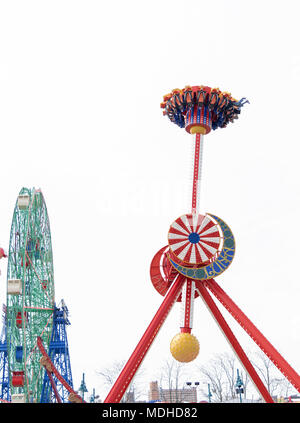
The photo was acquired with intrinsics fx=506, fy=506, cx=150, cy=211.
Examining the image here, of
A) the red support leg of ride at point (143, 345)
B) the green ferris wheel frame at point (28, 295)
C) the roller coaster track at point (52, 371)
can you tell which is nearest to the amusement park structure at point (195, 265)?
the red support leg of ride at point (143, 345)

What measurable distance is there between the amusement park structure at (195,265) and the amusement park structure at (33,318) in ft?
32.6

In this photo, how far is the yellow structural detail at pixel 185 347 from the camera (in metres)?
20.9

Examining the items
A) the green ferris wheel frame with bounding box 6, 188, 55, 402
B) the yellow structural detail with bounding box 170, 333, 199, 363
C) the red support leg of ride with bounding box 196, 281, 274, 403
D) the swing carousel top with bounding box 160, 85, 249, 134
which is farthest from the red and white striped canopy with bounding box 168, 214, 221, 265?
the green ferris wheel frame with bounding box 6, 188, 55, 402

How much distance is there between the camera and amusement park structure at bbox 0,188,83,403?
96.4 ft

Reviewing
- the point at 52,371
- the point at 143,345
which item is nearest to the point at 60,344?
the point at 52,371

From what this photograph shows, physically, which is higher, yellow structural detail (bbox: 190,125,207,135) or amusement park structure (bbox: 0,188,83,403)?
yellow structural detail (bbox: 190,125,207,135)

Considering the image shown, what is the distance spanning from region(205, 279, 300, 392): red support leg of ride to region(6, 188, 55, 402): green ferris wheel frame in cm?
1209

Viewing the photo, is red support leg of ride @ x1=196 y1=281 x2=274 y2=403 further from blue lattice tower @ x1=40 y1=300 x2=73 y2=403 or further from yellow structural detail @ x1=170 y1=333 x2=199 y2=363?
blue lattice tower @ x1=40 y1=300 x2=73 y2=403

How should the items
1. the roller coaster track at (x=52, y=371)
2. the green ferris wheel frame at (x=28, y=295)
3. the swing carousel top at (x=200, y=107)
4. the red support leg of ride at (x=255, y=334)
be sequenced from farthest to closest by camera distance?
the roller coaster track at (x=52, y=371), the green ferris wheel frame at (x=28, y=295), the swing carousel top at (x=200, y=107), the red support leg of ride at (x=255, y=334)

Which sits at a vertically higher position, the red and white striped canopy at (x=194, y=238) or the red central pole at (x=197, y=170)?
the red central pole at (x=197, y=170)

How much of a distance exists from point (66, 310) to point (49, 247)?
4614 mm

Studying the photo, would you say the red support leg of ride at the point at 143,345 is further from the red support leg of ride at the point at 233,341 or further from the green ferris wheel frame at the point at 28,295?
the green ferris wheel frame at the point at 28,295

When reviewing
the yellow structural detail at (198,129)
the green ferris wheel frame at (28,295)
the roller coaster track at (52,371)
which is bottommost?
the roller coaster track at (52,371)
